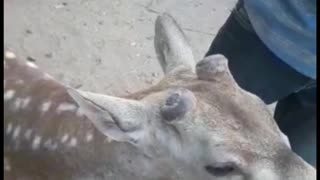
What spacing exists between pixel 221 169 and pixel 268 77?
48cm

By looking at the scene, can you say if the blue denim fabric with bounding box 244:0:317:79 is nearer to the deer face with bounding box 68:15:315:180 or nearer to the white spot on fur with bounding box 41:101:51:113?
the deer face with bounding box 68:15:315:180

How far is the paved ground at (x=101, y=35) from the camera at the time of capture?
361cm

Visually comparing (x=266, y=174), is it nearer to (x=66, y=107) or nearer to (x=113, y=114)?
(x=113, y=114)

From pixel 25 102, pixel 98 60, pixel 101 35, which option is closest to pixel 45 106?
pixel 25 102

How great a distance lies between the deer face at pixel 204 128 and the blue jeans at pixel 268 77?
315mm

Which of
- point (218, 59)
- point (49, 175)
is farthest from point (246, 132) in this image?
point (49, 175)

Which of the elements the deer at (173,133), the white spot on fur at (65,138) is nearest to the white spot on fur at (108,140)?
the deer at (173,133)

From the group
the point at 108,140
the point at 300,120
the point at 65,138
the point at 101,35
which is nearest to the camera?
the point at 108,140

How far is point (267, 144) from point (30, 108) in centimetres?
66

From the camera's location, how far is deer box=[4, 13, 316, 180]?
1.97 meters

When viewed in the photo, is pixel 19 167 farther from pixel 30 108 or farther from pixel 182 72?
pixel 182 72

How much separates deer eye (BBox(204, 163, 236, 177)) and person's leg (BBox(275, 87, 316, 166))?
55 cm

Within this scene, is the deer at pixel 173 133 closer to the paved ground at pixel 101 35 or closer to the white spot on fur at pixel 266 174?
the white spot on fur at pixel 266 174

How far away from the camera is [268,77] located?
241 cm
